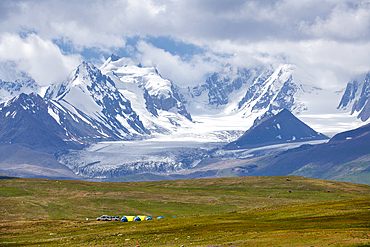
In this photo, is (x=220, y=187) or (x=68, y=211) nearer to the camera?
(x=68, y=211)

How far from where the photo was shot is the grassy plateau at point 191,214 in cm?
6112

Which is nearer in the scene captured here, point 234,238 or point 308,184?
point 234,238

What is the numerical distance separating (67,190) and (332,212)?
95.7 metres

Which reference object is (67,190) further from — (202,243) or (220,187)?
(202,243)

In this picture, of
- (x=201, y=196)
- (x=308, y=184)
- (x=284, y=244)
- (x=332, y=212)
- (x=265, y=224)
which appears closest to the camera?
(x=284, y=244)

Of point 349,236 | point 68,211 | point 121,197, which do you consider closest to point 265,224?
point 349,236

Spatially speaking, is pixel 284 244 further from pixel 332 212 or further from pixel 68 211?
pixel 68 211

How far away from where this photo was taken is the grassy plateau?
61125mm

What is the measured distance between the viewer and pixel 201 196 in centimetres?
15050

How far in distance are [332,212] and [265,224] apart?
15984 millimetres

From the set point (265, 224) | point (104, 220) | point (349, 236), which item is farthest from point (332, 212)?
point (104, 220)

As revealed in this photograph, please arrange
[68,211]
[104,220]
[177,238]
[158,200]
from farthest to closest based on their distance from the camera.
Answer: [158,200] < [68,211] < [104,220] < [177,238]

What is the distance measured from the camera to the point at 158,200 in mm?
138875

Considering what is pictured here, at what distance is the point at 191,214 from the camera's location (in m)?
118
